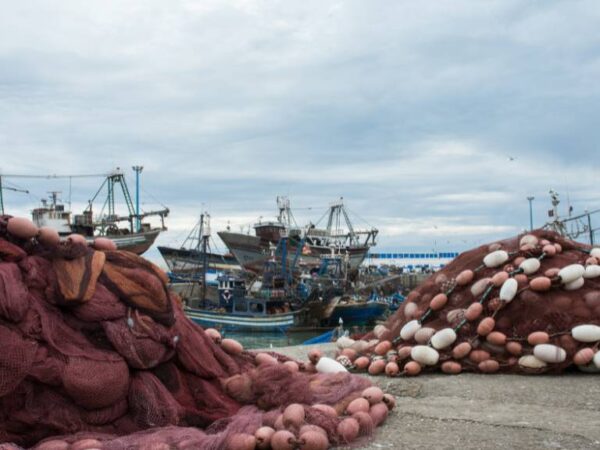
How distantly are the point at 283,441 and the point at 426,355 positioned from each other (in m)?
3.04

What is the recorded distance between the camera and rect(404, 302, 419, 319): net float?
723cm

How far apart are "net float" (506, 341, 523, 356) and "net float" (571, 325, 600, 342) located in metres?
0.50

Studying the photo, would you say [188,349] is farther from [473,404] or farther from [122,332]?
[473,404]

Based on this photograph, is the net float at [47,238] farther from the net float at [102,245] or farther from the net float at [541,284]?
the net float at [541,284]

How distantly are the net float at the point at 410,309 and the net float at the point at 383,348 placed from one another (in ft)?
1.28

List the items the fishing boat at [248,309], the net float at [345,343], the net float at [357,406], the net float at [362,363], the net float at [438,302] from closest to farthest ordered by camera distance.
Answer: the net float at [357,406]
the net float at [362,363]
the net float at [438,302]
the net float at [345,343]
the fishing boat at [248,309]

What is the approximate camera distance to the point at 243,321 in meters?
33.6

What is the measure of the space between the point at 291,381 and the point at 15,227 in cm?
205

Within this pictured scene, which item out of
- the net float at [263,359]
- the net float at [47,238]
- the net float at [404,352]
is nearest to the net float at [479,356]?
the net float at [404,352]

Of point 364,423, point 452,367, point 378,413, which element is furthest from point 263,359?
point 452,367

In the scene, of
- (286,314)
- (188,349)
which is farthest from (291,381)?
(286,314)

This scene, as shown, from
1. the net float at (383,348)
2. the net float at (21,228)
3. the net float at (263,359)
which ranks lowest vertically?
the net float at (383,348)

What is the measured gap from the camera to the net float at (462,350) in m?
6.34

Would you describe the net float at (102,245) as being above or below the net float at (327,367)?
above
